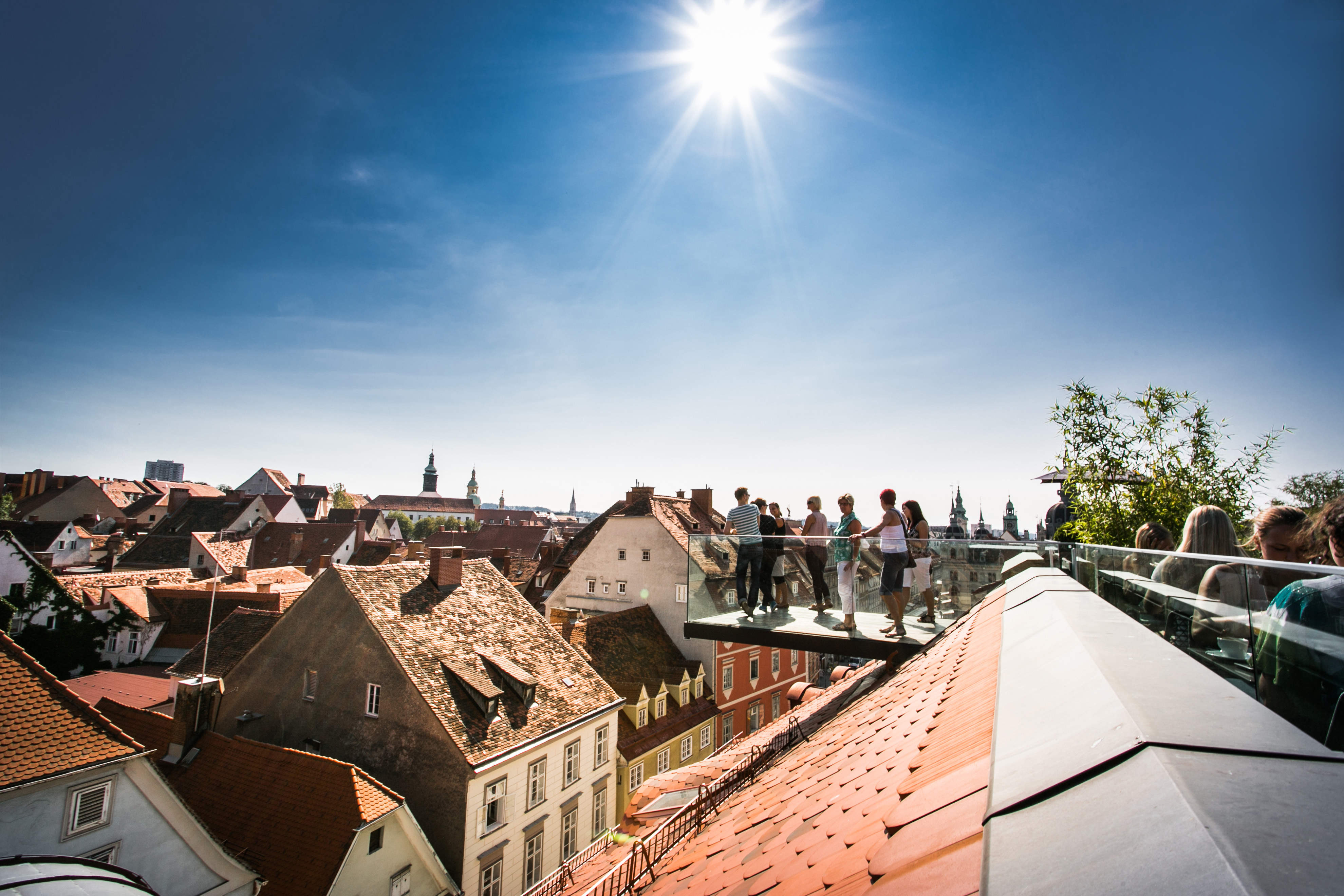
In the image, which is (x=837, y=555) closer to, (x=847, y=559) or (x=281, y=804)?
(x=847, y=559)

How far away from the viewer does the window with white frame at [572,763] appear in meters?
17.2

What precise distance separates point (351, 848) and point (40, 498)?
108m

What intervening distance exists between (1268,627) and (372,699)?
56.8ft

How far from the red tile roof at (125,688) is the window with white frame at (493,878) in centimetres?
1344

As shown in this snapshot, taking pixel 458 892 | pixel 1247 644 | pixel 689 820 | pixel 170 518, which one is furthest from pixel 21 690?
pixel 170 518

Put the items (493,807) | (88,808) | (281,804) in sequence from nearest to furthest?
1. (88,808)
2. (281,804)
3. (493,807)

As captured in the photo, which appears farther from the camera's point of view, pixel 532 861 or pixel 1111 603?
pixel 532 861

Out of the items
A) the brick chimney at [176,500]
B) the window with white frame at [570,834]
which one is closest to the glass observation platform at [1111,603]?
the window with white frame at [570,834]

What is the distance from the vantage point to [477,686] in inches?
623

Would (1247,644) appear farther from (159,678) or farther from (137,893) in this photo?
(159,678)

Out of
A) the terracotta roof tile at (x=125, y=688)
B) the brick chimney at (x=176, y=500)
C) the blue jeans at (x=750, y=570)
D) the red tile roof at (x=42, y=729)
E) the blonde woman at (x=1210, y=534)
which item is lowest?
the terracotta roof tile at (x=125, y=688)

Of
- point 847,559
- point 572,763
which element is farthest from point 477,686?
point 847,559

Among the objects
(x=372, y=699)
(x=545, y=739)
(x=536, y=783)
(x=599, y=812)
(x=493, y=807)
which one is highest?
(x=372, y=699)

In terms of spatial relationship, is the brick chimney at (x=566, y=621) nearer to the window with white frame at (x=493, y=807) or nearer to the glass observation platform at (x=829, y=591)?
the window with white frame at (x=493, y=807)
